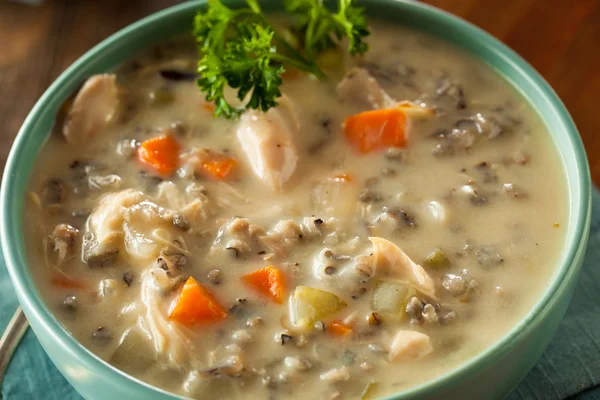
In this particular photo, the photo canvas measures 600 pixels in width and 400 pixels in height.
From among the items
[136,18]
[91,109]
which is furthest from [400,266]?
[136,18]

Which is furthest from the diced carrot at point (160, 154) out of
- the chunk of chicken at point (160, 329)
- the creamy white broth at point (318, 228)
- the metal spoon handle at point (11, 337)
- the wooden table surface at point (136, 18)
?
the wooden table surface at point (136, 18)

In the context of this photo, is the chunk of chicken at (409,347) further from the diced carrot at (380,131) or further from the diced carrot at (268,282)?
the diced carrot at (380,131)

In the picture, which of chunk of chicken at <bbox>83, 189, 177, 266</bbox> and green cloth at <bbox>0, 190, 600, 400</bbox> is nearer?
chunk of chicken at <bbox>83, 189, 177, 266</bbox>

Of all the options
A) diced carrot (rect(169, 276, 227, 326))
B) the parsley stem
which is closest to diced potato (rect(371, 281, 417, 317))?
diced carrot (rect(169, 276, 227, 326))

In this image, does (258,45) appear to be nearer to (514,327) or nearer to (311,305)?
(311,305)

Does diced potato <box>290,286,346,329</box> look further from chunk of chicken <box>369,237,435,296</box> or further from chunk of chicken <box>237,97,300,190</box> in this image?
chunk of chicken <box>237,97,300,190</box>

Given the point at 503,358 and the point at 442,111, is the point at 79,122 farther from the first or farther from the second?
the point at 503,358

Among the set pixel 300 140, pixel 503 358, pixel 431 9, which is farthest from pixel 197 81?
pixel 503 358
